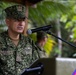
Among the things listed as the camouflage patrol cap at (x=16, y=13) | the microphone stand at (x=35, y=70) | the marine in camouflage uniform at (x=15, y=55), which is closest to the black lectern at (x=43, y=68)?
the microphone stand at (x=35, y=70)

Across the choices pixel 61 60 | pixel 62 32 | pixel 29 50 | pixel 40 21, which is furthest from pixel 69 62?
pixel 62 32

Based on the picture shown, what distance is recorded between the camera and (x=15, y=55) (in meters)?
2.32

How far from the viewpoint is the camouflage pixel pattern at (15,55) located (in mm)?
2250

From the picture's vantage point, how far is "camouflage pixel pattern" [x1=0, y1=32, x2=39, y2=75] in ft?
7.38

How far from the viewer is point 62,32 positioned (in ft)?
37.7

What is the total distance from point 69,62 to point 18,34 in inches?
33.9

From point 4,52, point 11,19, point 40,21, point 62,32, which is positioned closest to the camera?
point 4,52

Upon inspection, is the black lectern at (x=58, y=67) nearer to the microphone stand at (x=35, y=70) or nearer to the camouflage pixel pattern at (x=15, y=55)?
the microphone stand at (x=35, y=70)

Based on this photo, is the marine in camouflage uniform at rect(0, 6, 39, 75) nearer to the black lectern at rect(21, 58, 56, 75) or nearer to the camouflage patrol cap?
the camouflage patrol cap

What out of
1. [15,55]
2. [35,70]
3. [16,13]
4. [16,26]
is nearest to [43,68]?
[35,70]

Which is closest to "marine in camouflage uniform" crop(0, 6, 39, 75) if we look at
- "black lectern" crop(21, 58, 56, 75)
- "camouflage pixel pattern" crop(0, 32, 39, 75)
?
"camouflage pixel pattern" crop(0, 32, 39, 75)

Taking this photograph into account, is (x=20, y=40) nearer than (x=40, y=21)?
Yes

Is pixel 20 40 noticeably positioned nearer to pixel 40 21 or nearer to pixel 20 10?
pixel 20 10

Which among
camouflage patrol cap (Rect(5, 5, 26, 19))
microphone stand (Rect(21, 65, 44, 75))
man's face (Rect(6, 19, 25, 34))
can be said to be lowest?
microphone stand (Rect(21, 65, 44, 75))
